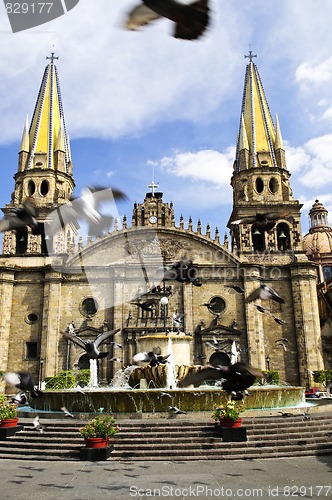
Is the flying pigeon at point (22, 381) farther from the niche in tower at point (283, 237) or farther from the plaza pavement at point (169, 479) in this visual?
the niche in tower at point (283, 237)

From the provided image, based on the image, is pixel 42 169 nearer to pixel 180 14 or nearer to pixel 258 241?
pixel 258 241

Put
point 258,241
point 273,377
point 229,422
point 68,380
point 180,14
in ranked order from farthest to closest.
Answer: point 258,241, point 273,377, point 68,380, point 229,422, point 180,14

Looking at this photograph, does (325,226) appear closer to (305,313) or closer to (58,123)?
(305,313)

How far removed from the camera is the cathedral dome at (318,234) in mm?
58062

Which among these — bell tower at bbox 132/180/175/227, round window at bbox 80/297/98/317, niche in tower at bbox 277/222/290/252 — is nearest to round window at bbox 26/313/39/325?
round window at bbox 80/297/98/317

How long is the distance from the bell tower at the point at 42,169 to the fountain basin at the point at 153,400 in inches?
967

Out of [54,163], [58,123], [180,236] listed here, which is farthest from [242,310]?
[58,123]

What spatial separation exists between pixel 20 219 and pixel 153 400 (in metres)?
7.46

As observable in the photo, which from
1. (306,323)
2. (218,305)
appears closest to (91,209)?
(218,305)

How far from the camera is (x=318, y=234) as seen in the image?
199ft

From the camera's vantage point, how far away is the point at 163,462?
9.31 meters

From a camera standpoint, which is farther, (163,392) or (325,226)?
(325,226)

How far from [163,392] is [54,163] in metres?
31.5

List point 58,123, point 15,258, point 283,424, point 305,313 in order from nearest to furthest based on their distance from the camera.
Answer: point 283,424
point 305,313
point 15,258
point 58,123
